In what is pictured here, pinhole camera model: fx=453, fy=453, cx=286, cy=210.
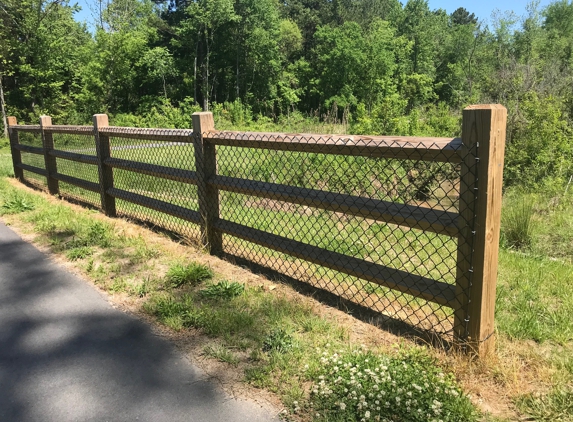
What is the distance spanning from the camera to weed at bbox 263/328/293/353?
2.88 metres

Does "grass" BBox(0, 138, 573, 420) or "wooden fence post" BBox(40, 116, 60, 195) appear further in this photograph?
"wooden fence post" BBox(40, 116, 60, 195)

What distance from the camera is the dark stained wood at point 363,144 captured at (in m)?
2.79

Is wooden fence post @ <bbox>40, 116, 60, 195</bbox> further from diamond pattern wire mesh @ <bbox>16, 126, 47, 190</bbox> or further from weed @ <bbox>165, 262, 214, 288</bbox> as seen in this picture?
weed @ <bbox>165, 262, 214, 288</bbox>

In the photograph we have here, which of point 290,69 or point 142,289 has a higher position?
point 290,69

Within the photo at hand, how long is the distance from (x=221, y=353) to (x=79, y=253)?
2717 mm

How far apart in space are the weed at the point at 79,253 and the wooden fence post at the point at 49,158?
400 centimetres

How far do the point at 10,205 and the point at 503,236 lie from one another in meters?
7.39

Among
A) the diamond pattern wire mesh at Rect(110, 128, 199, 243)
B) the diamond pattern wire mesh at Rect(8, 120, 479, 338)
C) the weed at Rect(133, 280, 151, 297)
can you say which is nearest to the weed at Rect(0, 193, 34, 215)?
the diamond pattern wire mesh at Rect(8, 120, 479, 338)

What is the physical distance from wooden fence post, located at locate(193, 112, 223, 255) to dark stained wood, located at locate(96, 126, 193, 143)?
0.71ft

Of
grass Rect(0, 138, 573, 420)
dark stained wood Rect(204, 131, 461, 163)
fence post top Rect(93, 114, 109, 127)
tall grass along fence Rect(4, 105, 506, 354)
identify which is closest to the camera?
grass Rect(0, 138, 573, 420)

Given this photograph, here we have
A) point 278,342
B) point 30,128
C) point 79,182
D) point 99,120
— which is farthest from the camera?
point 30,128

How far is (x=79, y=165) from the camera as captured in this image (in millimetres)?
7891

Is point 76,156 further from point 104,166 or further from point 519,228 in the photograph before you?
point 519,228

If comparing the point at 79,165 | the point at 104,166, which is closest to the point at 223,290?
the point at 104,166
